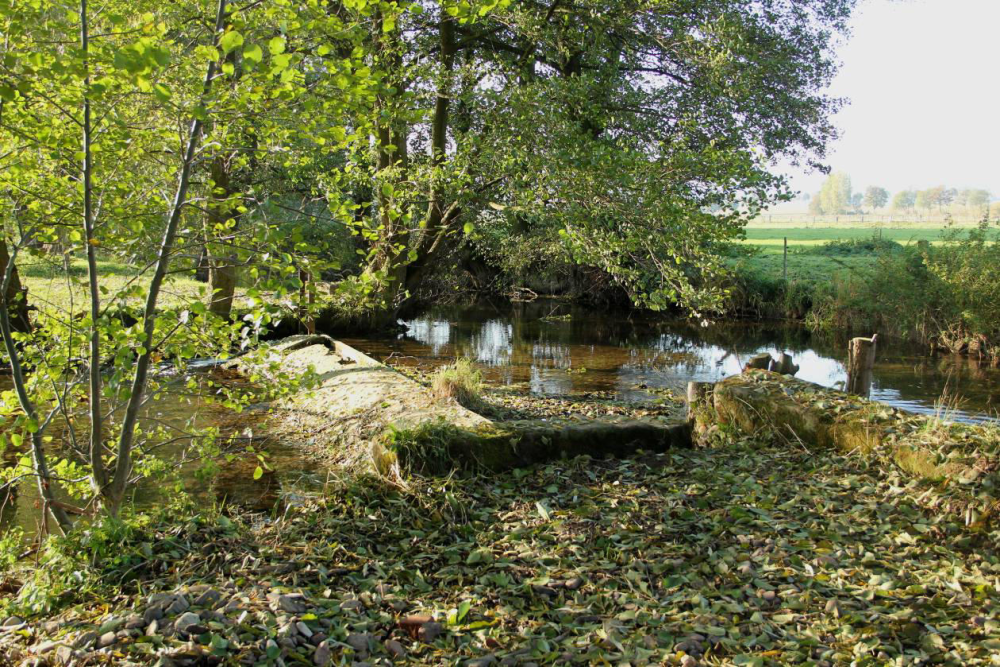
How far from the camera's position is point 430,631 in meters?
4.07

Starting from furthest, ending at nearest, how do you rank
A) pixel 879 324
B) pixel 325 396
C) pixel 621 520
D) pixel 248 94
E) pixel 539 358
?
1. pixel 879 324
2. pixel 539 358
3. pixel 325 396
4. pixel 621 520
5. pixel 248 94

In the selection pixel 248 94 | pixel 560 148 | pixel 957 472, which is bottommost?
pixel 957 472

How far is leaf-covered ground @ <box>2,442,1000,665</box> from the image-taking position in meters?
3.82

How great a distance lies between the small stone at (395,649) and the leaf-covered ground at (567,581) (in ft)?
0.04

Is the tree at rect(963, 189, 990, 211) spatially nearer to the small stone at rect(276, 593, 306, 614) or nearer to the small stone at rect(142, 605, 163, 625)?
the small stone at rect(276, 593, 306, 614)

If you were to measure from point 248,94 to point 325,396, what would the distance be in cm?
684

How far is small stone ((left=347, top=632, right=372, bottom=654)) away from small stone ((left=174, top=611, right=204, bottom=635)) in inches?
30.4

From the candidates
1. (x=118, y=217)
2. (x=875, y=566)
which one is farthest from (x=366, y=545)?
(x=875, y=566)

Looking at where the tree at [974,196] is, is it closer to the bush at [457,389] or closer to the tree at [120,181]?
the bush at [457,389]

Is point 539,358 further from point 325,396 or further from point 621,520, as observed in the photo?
point 621,520

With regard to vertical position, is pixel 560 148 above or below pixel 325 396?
above

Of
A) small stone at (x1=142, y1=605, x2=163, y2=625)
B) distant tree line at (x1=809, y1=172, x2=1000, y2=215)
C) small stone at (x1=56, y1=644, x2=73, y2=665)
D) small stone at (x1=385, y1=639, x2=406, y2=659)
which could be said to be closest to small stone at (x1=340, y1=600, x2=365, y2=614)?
small stone at (x1=385, y1=639, x2=406, y2=659)

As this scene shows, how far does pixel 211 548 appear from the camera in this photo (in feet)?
15.9

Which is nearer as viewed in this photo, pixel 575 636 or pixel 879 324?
pixel 575 636
